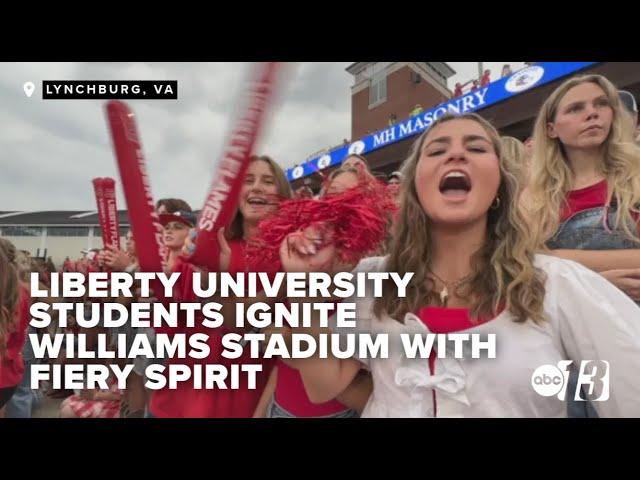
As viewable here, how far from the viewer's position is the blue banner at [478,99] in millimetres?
1147

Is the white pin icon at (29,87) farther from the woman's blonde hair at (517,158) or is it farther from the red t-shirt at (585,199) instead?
the red t-shirt at (585,199)

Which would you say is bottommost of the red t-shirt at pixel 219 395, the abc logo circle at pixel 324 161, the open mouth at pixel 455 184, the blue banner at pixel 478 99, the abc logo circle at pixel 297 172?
the red t-shirt at pixel 219 395

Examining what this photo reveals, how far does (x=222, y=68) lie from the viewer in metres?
1.21

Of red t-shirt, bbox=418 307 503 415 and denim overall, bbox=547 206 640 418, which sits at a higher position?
denim overall, bbox=547 206 640 418

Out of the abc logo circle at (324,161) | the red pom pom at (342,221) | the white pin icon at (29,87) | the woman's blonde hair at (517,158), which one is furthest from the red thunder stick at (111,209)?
the woman's blonde hair at (517,158)

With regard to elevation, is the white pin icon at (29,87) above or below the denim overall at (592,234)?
above

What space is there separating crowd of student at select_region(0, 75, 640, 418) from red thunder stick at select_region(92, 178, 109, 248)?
0.19ft

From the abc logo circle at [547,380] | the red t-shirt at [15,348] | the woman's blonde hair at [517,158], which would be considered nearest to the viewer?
the abc logo circle at [547,380]

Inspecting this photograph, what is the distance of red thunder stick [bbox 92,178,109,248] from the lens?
3.92ft

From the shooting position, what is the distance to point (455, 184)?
0.97m

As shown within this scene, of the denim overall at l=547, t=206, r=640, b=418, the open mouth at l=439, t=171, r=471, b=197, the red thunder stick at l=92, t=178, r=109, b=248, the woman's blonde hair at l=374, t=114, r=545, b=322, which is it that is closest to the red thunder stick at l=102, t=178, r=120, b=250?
the red thunder stick at l=92, t=178, r=109, b=248

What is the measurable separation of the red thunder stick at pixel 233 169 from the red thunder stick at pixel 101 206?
294 mm

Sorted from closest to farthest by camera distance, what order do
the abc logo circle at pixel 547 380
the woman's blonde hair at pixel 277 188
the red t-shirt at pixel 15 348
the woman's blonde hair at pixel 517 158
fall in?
the abc logo circle at pixel 547 380 → the woman's blonde hair at pixel 517 158 → the woman's blonde hair at pixel 277 188 → the red t-shirt at pixel 15 348

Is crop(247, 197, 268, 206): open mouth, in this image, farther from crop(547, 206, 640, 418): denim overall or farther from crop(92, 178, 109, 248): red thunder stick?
crop(547, 206, 640, 418): denim overall
